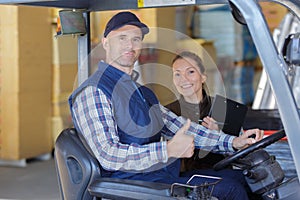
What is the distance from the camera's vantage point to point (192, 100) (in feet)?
11.9

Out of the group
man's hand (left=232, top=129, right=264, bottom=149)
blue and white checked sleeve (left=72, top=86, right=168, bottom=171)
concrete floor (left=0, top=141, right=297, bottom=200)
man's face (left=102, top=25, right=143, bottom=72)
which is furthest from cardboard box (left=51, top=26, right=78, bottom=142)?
Result: blue and white checked sleeve (left=72, top=86, right=168, bottom=171)

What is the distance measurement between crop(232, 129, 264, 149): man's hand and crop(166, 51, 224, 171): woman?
0.19 meters

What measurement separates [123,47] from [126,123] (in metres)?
0.37

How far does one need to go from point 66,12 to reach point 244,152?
Result: 3.73ft

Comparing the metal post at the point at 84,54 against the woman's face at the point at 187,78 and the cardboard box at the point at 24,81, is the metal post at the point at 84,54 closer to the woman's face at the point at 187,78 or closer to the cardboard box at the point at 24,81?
the woman's face at the point at 187,78

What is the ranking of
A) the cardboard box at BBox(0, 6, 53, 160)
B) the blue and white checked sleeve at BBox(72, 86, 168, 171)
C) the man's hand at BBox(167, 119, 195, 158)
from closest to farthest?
the man's hand at BBox(167, 119, 195, 158) < the blue and white checked sleeve at BBox(72, 86, 168, 171) < the cardboard box at BBox(0, 6, 53, 160)

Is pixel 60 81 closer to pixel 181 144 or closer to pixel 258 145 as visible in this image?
pixel 258 145

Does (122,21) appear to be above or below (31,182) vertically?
above

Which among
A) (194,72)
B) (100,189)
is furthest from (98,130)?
(194,72)

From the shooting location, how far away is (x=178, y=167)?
3.20 metres

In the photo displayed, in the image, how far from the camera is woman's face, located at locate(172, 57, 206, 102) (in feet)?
11.8

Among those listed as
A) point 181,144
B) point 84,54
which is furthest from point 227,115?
point 181,144

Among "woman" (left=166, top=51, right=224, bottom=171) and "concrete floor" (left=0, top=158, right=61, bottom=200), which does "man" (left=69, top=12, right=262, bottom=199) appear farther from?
"concrete floor" (left=0, top=158, right=61, bottom=200)

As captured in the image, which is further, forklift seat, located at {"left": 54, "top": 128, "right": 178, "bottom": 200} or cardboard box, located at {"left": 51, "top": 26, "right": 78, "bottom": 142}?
cardboard box, located at {"left": 51, "top": 26, "right": 78, "bottom": 142}
